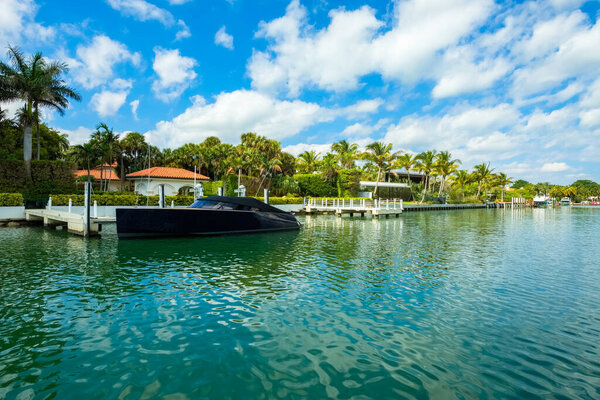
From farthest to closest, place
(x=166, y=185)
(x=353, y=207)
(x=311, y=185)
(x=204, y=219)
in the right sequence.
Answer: (x=311, y=185)
(x=166, y=185)
(x=353, y=207)
(x=204, y=219)

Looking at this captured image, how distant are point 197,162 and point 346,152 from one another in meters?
25.7

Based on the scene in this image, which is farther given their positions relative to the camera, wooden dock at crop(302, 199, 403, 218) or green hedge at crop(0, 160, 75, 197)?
wooden dock at crop(302, 199, 403, 218)

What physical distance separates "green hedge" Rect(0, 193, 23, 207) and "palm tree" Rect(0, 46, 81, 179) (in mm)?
5451

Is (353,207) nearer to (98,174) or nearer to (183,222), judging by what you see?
(183,222)

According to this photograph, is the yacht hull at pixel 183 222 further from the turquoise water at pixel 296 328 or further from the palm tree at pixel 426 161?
the palm tree at pixel 426 161

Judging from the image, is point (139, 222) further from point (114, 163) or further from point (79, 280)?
point (114, 163)

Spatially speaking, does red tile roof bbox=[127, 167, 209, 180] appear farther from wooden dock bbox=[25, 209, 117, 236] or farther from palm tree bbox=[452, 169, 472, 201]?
palm tree bbox=[452, 169, 472, 201]

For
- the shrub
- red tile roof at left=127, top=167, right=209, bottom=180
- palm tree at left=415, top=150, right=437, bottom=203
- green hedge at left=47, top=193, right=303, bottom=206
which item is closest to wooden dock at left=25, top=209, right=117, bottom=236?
green hedge at left=47, top=193, right=303, bottom=206

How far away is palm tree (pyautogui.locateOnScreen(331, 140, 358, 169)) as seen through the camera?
5120 centimetres

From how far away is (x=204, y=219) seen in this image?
1792 centimetres

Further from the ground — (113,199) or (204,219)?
(113,199)

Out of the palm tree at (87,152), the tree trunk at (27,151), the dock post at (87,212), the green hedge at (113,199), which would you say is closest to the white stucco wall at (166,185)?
the palm tree at (87,152)

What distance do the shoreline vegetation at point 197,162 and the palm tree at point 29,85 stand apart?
0.21ft

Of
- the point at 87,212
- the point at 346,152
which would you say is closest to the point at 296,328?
the point at 87,212
